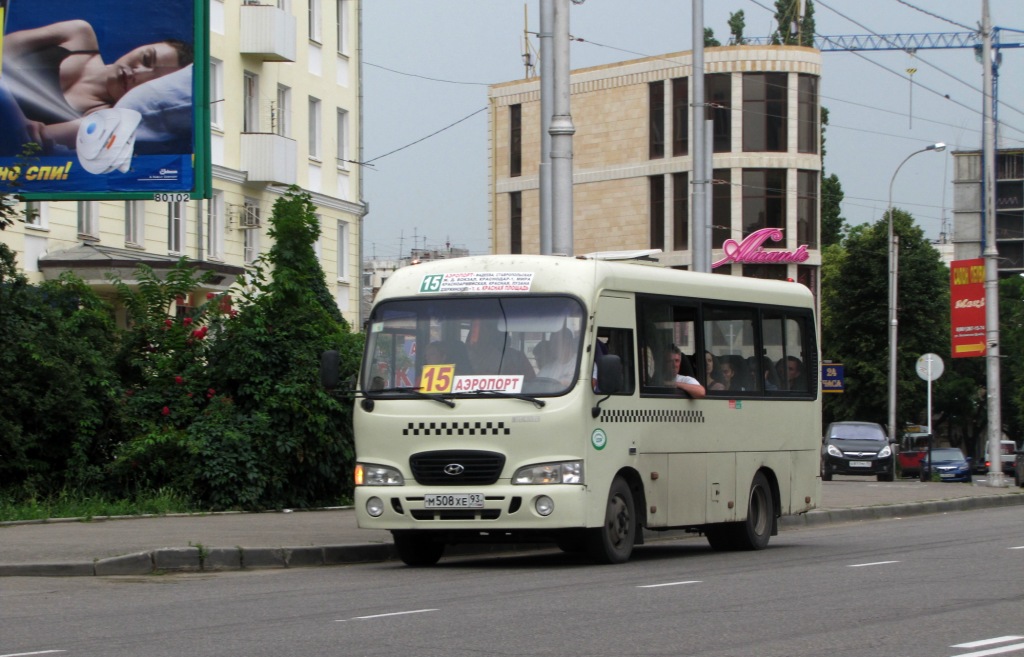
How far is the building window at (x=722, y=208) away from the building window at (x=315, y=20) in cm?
2412

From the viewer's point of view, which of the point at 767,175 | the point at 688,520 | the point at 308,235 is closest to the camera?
the point at 688,520

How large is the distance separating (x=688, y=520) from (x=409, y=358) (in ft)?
10.9

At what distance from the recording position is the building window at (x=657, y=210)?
6831cm

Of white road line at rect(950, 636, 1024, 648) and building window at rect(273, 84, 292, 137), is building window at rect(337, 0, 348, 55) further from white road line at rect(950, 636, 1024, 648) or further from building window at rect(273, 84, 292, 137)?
white road line at rect(950, 636, 1024, 648)

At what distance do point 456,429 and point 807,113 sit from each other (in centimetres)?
5470

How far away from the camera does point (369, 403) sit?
49.9 feet

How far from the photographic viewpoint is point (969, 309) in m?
36.2

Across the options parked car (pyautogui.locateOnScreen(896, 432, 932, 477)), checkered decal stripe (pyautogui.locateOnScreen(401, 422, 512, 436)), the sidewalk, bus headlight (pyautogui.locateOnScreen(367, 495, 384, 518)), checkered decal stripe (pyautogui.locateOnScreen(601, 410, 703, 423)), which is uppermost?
checkered decal stripe (pyautogui.locateOnScreen(601, 410, 703, 423))

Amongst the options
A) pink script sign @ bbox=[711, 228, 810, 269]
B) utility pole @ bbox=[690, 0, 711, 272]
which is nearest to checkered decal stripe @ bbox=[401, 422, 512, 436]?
utility pole @ bbox=[690, 0, 711, 272]

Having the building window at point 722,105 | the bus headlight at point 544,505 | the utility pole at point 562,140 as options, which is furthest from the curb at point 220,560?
the building window at point 722,105

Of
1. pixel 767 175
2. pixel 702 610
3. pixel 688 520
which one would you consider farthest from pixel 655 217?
pixel 702 610

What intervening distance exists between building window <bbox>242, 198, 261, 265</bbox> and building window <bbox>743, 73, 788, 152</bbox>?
28.6m

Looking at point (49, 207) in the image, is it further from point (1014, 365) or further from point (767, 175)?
point (1014, 365)

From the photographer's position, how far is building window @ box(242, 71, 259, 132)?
41969mm
